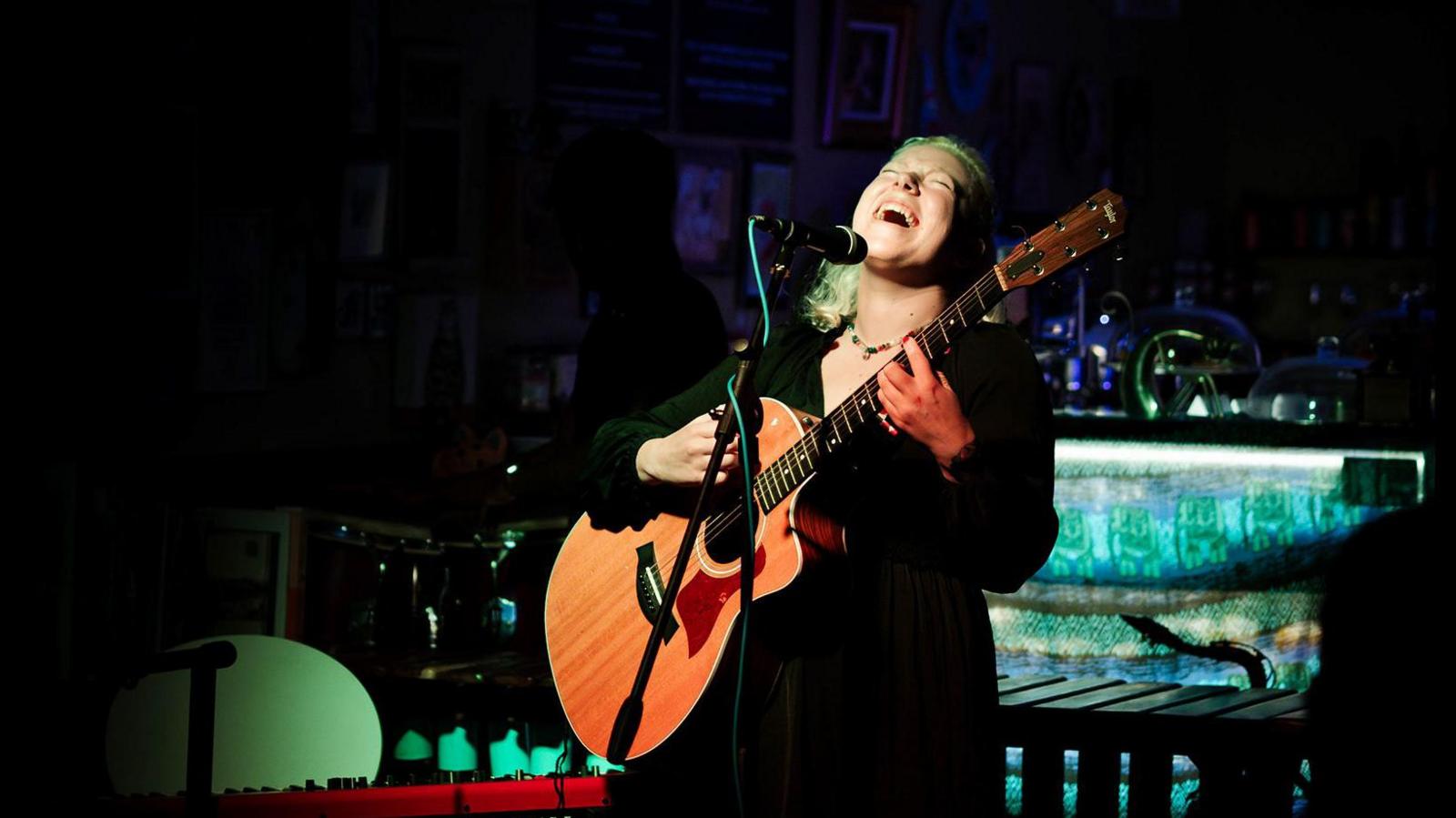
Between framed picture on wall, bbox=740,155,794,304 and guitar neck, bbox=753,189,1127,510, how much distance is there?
3.52 metres

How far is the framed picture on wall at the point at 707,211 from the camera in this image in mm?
5875

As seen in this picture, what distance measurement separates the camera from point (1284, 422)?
4.04 m

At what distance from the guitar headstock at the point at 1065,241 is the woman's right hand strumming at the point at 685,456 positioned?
514 mm

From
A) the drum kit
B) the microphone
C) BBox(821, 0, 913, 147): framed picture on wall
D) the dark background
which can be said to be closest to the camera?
the microphone

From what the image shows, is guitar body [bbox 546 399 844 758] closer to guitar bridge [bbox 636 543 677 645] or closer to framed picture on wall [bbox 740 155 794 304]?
guitar bridge [bbox 636 543 677 645]

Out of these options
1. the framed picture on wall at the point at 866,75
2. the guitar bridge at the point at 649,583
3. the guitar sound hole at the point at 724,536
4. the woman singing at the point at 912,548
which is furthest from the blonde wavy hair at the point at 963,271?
the framed picture on wall at the point at 866,75

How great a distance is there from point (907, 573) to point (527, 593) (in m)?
1.77

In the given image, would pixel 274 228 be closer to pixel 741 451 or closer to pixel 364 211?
pixel 364 211

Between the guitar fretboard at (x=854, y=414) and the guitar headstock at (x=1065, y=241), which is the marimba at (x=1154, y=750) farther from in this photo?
the guitar headstock at (x=1065, y=241)

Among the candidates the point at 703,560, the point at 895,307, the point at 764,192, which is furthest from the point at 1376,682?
the point at 764,192

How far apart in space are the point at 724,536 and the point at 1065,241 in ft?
2.43

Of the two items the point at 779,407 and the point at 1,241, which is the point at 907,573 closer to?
the point at 779,407

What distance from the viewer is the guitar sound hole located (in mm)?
2633

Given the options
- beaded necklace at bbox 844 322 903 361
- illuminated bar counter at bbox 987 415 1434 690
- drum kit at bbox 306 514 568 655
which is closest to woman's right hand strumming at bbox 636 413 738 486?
beaded necklace at bbox 844 322 903 361
